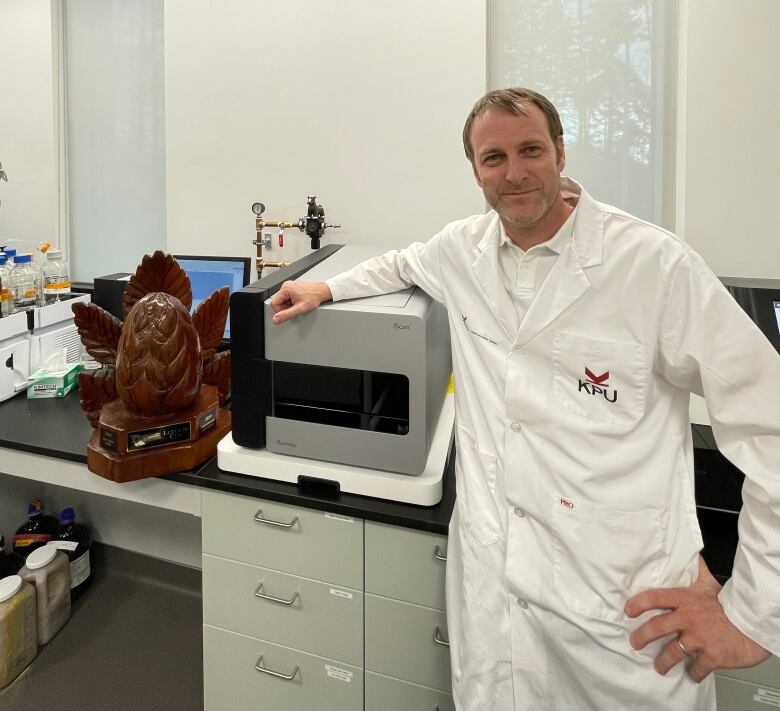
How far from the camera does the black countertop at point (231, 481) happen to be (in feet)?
3.62

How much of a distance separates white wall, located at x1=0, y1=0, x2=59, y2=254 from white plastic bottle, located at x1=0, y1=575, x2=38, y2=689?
141 cm

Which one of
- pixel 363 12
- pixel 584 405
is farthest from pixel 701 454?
pixel 363 12

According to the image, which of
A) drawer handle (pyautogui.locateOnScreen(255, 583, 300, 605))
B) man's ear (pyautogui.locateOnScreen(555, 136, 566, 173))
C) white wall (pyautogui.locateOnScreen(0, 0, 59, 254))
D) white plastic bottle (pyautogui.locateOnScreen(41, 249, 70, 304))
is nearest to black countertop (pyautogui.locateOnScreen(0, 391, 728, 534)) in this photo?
drawer handle (pyautogui.locateOnScreen(255, 583, 300, 605))

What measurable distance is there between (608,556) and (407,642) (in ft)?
1.76

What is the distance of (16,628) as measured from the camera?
5.63ft

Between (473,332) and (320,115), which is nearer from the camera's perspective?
(473,332)

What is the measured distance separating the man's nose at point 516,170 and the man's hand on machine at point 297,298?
1.46 feet

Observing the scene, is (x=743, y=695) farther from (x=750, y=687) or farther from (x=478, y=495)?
(x=478, y=495)

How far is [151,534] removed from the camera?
7.29 ft

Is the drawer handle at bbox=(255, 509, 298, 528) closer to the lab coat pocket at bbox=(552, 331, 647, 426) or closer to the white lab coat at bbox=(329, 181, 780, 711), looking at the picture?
the white lab coat at bbox=(329, 181, 780, 711)

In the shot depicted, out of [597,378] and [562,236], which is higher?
[562,236]

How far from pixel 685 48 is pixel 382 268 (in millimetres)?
1079

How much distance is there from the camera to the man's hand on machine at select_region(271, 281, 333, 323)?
42.6 inches

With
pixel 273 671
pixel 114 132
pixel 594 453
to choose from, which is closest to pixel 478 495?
pixel 594 453
